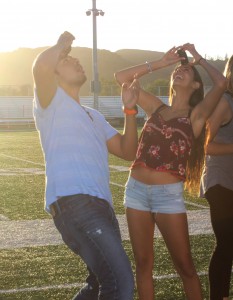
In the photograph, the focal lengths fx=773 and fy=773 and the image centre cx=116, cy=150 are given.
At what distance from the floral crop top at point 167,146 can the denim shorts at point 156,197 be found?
0.34 ft

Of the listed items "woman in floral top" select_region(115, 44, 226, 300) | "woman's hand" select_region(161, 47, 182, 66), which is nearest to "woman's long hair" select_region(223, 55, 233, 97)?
"woman in floral top" select_region(115, 44, 226, 300)

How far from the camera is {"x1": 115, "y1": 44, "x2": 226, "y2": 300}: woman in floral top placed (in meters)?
4.86

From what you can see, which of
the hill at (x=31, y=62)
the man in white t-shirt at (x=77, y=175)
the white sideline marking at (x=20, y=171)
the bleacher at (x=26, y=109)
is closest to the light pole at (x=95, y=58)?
the bleacher at (x=26, y=109)

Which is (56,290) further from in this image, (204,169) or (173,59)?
(173,59)

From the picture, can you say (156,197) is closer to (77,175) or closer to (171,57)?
(77,175)

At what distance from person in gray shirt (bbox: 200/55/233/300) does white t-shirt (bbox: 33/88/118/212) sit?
114 centimetres

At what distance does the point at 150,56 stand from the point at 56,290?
158 meters

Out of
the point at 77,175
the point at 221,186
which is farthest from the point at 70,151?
the point at 221,186

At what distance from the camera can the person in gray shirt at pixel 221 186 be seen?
5156 mm

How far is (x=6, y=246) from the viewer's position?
330 inches

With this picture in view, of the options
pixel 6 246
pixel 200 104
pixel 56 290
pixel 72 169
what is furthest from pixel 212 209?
pixel 6 246

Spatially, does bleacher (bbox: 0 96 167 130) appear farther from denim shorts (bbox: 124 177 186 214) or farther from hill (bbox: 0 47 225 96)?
hill (bbox: 0 47 225 96)

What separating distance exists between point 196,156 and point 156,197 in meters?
0.57

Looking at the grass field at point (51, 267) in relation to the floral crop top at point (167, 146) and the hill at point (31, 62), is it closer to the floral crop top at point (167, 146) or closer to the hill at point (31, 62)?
the floral crop top at point (167, 146)
